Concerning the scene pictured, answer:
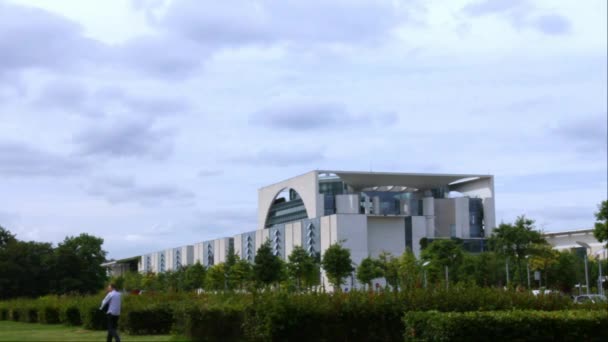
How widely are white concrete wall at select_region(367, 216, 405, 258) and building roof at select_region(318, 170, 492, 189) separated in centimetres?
491

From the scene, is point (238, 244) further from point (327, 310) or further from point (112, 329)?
point (327, 310)

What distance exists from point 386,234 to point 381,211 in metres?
2.82

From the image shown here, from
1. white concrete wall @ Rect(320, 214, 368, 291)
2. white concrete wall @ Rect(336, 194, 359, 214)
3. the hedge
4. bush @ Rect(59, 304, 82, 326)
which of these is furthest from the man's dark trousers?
white concrete wall @ Rect(336, 194, 359, 214)

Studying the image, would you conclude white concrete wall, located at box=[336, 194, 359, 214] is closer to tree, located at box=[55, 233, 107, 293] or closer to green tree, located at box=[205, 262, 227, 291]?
green tree, located at box=[205, 262, 227, 291]

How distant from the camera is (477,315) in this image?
57.1ft

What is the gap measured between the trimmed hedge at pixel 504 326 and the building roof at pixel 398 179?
81.1 meters

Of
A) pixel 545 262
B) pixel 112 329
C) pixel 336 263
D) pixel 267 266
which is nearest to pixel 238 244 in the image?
pixel 267 266

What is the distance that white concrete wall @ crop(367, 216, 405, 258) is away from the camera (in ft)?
327

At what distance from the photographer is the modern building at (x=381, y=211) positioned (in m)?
97.7

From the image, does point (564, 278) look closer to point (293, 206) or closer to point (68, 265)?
point (293, 206)

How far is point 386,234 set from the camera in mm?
100312

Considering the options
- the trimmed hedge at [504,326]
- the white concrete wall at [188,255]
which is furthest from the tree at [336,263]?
the white concrete wall at [188,255]

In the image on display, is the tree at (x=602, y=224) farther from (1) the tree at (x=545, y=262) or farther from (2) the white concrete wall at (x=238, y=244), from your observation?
(2) the white concrete wall at (x=238, y=244)

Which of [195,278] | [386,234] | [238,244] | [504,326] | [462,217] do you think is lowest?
[504,326]
